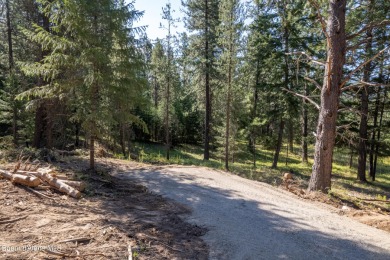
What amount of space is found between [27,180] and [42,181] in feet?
1.02

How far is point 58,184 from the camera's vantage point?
5590mm

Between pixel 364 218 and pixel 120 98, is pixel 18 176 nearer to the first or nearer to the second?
pixel 120 98

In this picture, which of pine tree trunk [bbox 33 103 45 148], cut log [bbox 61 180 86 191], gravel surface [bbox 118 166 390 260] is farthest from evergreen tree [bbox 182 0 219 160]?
cut log [bbox 61 180 86 191]

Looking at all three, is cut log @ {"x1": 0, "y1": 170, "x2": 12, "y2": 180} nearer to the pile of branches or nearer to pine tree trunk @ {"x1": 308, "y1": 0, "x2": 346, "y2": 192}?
the pile of branches

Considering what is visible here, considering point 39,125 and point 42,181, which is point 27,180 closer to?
point 42,181

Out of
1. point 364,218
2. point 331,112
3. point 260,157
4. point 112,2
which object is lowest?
point 260,157

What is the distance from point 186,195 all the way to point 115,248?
9.41ft

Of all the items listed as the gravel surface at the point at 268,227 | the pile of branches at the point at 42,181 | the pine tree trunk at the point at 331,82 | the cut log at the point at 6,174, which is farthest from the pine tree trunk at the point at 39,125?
the pine tree trunk at the point at 331,82

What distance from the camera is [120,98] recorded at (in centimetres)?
728

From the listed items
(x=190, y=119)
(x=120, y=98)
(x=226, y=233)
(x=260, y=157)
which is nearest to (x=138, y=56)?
(x=120, y=98)

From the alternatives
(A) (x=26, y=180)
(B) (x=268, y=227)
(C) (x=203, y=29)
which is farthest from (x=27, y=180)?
(C) (x=203, y=29)

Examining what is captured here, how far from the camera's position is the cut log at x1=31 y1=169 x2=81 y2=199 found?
17.8 feet

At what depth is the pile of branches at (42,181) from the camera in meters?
5.49

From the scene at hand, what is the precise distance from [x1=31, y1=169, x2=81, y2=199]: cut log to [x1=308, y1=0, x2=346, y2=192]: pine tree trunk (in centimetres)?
623
